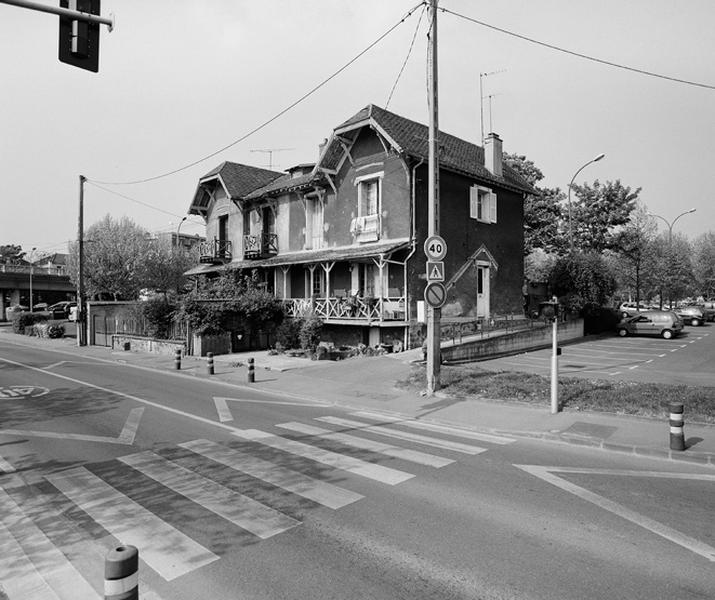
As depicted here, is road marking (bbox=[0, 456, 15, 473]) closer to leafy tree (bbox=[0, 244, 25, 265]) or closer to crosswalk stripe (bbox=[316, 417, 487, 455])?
crosswalk stripe (bbox=[316, 417, 487, 455])

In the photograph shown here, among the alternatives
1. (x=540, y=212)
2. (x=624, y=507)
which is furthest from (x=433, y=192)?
(x=540, y=212)

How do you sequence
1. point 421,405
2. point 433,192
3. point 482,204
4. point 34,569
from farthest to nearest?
point 482,204, point 433,192, point 421,405, point 34,569

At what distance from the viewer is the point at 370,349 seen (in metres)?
20.7

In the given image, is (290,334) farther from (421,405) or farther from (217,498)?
(217,498)

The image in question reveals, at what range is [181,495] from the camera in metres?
5.65

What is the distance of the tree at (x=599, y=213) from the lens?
36.8m

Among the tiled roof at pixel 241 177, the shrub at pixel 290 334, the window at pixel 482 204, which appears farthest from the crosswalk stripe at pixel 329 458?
the tiled roof at pixel 241 177

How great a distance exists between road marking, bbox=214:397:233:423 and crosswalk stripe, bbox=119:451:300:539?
272 centimetres

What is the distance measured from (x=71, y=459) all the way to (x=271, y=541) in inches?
165

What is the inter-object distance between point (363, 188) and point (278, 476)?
19.0 metres

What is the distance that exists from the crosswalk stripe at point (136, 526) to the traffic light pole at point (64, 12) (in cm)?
594

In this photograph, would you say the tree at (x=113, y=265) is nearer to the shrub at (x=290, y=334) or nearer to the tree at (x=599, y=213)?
the shrub at (x=290, y=334)

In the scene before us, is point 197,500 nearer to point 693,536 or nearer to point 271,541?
point 271,541

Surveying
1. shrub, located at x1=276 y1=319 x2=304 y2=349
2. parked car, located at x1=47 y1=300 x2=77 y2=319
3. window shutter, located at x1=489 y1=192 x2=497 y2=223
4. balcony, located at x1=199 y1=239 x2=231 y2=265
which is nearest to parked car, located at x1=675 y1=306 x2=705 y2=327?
window shutter, located at x1=489 y1=192 x2=497 y2=223
